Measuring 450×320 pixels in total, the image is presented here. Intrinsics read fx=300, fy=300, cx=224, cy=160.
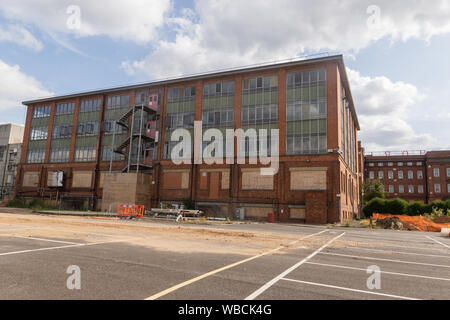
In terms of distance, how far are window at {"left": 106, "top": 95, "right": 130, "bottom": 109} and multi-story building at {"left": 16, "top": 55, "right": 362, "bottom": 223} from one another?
0.16m

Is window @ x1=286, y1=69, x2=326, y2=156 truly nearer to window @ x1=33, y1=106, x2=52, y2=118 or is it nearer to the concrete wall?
the concrete wall

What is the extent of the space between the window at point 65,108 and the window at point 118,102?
7.36 metres

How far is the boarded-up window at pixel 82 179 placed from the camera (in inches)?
1727

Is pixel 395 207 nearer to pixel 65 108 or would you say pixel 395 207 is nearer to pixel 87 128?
pixel 87 128

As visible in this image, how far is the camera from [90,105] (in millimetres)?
46719

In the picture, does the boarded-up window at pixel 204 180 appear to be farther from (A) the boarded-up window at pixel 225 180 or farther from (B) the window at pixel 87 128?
(B) the window at pixel 87 128

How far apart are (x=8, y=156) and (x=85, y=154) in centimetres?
3188

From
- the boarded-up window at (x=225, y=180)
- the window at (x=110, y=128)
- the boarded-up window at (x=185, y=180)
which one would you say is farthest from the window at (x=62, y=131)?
the boarded-up window at (x=225, y=180)

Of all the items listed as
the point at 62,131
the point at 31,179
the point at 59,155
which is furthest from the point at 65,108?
the point at 31,179

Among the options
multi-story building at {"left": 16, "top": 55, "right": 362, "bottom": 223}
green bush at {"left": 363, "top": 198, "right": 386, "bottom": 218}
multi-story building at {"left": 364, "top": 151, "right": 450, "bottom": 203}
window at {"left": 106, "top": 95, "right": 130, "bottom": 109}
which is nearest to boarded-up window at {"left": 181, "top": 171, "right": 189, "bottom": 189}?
multi-story building at {"left": 16, "top": 55, "right": 362, "bottom": 223}

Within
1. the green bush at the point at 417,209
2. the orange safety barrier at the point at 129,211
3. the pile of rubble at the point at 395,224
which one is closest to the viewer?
the pile of rubble at the point at 395,224

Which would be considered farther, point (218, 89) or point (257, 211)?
point (218, 89)

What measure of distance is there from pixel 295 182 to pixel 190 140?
14504mm
